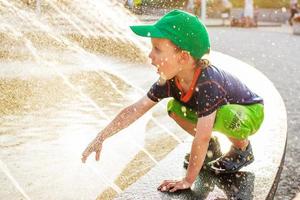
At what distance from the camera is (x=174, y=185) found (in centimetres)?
232

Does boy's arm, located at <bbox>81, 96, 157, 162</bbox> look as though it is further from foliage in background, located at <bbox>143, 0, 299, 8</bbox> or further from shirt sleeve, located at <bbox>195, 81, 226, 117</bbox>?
foliage in background, located at <bbox>143, 0, 299, 8</bbox>

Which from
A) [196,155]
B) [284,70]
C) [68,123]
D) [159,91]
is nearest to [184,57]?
[159,91]

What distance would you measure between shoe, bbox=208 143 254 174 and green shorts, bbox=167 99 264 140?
4.4 inches

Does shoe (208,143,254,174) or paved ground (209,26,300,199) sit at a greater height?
shoe (208,143,254,174)

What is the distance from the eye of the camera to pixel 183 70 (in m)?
2.41

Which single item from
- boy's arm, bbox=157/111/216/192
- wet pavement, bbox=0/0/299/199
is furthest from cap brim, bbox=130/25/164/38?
wet pavement, bbox=0/0/299/199

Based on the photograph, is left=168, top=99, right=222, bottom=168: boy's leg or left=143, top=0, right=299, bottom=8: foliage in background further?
left=143, top=0, right=299, bottom=8: foliage in background

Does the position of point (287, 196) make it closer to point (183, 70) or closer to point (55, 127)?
point (183, 70)

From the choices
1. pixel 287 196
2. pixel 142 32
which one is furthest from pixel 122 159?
pixel 142 32

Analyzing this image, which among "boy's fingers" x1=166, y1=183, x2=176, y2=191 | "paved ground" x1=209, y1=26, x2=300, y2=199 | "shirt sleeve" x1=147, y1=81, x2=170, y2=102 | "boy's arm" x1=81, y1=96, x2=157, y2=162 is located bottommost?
"paved ground" x1=209, y1=26, x2=300, y2=199

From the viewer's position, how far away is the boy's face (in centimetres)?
229

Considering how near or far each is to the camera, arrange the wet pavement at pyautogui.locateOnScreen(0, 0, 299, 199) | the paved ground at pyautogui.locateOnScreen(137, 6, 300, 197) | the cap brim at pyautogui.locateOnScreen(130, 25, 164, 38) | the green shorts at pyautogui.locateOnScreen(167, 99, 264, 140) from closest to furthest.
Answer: the cap brim at pyautogui.locateOnScreen(130, 25, 164, 38) < the green shorts at pyautogui.locateOnScreen(167, 99, 264, 140) < the wet pavement at pyautogui.locateOnScreen(0, 0, 299, 199) < the paved ground at pyautogui.locateOnScreen(137, 6, 300, 197)

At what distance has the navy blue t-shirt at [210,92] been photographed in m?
2.34

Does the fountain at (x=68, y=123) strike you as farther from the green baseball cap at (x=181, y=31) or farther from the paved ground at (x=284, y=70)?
the green baseball cap at (x=181, y=31)
